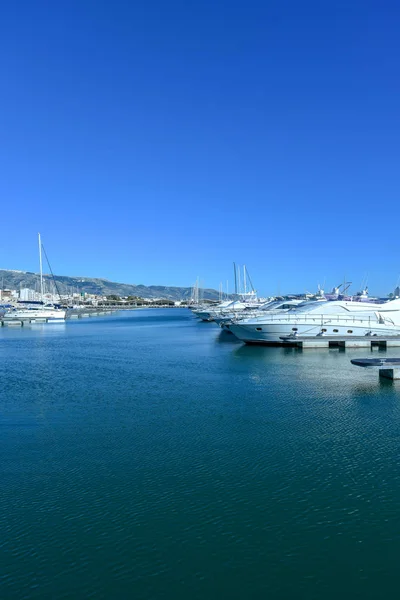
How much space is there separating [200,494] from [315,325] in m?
39.5

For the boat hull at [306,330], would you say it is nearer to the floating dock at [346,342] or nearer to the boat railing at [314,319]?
the boat railing at [314,319]

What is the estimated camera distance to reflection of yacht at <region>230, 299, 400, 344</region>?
49656mm

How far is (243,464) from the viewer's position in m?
15.2

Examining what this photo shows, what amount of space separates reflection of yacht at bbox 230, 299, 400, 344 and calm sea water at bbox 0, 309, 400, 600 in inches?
870

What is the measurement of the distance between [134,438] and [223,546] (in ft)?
27.2

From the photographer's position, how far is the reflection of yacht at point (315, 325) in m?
49.7

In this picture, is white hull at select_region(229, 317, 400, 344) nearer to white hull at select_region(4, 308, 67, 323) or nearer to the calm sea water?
the calm sea water

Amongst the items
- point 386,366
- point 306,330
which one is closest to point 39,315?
point 306,330

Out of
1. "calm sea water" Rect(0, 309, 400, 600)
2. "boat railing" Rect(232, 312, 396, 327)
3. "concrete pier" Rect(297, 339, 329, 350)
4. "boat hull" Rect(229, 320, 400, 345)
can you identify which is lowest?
"calm sea water" Rect(0, 309, 400, 600)

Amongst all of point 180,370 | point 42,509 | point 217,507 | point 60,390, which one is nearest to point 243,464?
point 217,507

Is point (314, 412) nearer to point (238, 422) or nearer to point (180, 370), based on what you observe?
point (238, 422)

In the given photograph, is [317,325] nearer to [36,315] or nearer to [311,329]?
[311,329]

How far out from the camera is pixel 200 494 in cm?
1297

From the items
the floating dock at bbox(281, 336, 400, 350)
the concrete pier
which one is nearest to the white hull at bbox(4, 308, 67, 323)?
the floating dock at bbox(281, 336, 400, 350)
